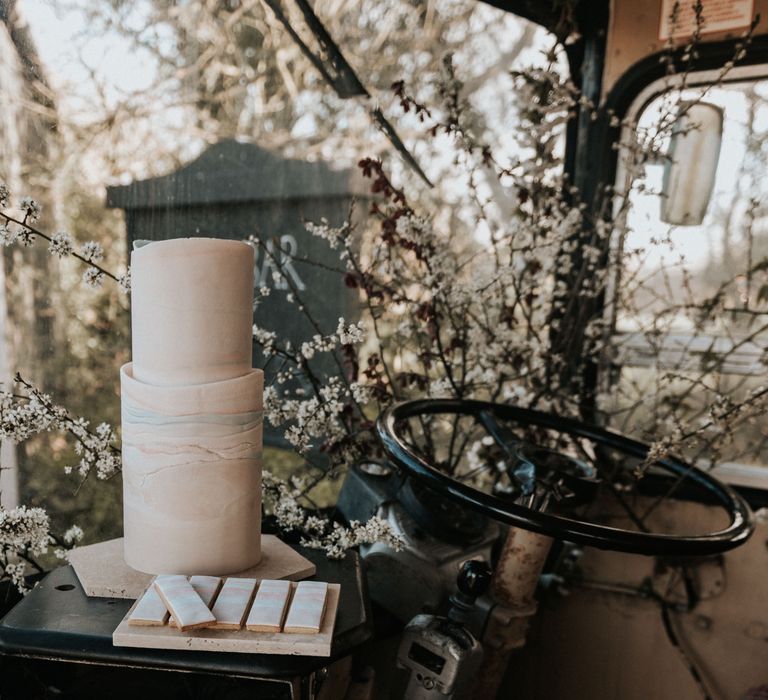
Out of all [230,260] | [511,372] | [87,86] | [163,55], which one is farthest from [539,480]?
[163,55]

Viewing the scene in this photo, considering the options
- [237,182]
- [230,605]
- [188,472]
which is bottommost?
[230,605]

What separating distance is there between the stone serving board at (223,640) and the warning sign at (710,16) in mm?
2113

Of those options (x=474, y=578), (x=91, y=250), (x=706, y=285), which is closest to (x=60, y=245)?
(x=91, y=250)

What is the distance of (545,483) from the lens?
A: 133 cm

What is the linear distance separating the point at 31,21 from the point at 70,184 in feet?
1.21

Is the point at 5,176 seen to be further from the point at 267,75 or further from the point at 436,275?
the point at 267,75

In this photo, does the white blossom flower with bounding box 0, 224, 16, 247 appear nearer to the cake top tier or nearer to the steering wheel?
the cake top tier

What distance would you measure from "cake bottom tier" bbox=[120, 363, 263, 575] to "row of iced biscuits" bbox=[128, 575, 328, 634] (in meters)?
0.07

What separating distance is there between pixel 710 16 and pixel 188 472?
2.19 meters

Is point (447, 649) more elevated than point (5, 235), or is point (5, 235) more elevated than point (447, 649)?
point (5, 235)

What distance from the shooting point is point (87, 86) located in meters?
1.59

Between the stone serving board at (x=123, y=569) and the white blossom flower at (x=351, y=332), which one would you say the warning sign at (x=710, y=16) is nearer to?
the white blossom flower at (x=351, y=332)

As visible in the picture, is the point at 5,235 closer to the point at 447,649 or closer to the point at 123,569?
the point at 123,569

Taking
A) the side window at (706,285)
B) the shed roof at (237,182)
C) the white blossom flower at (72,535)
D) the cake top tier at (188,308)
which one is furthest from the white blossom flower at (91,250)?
the side window at (706,285)
